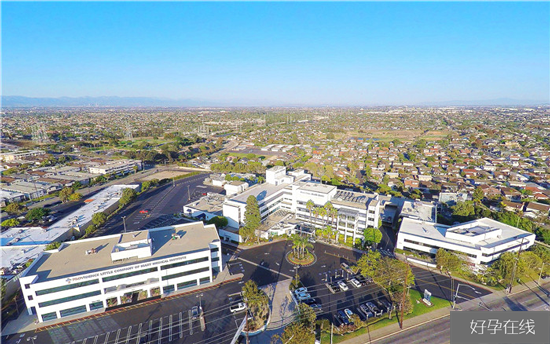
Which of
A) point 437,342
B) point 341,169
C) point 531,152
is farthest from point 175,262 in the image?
point 531,152

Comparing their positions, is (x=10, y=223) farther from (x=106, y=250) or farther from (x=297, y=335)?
(x=297, y=335)

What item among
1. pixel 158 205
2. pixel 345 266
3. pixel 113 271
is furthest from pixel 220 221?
pixel 158 205

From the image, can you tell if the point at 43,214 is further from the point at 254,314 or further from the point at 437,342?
the point at 437,342

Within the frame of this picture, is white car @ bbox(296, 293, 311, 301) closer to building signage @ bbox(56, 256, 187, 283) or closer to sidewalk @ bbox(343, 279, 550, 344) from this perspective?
sidewalk @ bbox(343, 279, 550, 344)

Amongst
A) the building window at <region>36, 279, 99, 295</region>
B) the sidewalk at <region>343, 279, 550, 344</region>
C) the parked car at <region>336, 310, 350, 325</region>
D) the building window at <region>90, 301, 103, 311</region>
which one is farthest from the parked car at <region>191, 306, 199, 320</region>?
the sidewalk at <region>343, 279, 550, 344</region>

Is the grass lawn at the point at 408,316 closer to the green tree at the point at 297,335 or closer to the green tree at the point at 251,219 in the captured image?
the green tree at the point at 297,335

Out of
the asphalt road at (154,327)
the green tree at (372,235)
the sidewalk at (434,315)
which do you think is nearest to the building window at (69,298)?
the asphalt road at (154,327)

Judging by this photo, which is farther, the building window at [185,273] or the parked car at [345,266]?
the parked car at [345,266]
